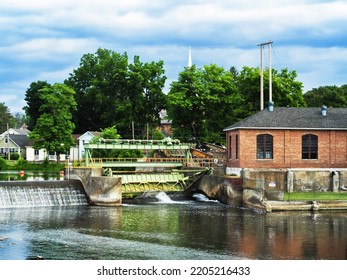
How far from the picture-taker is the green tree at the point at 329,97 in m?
95.1

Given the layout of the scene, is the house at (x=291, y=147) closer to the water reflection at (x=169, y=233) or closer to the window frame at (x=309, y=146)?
the window frame at (x=309, y=146)

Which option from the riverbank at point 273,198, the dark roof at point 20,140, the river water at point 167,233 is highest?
the dark roof at point 20,140

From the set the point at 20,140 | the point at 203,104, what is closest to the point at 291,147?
the point at 203,104

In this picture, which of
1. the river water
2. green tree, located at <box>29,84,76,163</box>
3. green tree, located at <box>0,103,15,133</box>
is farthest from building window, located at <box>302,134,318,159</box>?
green tree, located at <box>0,103,15,133</box>

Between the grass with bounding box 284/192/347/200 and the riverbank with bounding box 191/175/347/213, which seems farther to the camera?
the grass with bounding box 284/192/347/200

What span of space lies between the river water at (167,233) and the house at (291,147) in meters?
6.44

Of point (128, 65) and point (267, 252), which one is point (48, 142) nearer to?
point (128, 65)

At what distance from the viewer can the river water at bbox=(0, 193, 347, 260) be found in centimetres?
3041

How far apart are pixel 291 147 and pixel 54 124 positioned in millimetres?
40862

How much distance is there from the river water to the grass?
2994mm

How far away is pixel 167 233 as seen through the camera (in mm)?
36250

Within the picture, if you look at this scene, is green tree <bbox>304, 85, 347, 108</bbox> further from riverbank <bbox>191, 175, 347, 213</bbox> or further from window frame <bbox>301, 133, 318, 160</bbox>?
riverbank <bbox>191, 175, 347, 213</bbox>

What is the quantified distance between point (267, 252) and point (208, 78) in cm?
4718

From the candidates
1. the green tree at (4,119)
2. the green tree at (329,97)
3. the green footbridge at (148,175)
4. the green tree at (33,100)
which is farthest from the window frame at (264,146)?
the green tree at (4,119)
